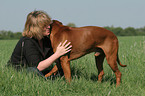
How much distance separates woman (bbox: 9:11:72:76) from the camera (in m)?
2.96

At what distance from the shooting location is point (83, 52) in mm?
3104

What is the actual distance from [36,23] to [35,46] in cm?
43

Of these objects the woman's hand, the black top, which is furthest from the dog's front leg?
the black top

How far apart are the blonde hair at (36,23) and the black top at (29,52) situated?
0.16 metres

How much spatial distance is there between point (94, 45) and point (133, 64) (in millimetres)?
1930

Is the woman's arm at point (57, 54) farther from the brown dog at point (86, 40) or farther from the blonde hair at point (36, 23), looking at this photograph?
the blonde hair at point (36, 23)

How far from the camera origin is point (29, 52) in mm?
3039

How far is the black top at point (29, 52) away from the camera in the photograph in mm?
3037

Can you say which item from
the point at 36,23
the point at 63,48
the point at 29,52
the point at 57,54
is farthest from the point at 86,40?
the point at 29,52

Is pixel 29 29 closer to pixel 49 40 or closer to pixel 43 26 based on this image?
pixel 43 26

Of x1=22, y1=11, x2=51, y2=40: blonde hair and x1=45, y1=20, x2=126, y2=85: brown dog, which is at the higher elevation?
x1=22, y1=11, x2=51, y2=40: blonde hair

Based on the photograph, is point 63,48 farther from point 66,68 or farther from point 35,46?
point 35,46

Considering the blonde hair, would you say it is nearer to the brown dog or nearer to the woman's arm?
A: the brown dog

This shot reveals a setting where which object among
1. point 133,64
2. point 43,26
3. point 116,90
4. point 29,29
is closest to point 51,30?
point 43,26
